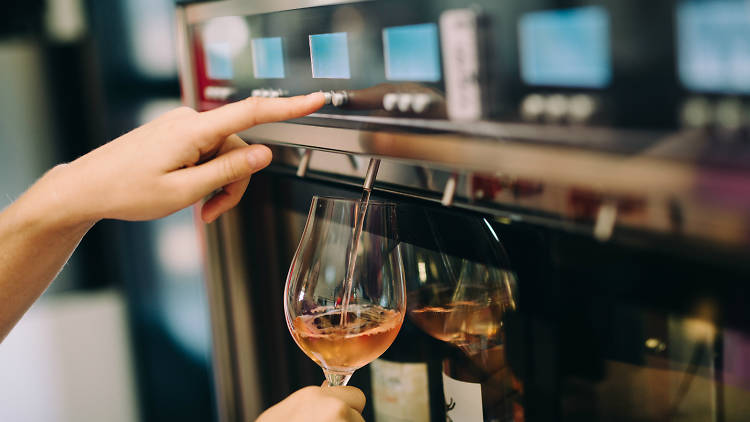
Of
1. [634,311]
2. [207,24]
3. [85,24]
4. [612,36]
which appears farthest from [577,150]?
[85,24]

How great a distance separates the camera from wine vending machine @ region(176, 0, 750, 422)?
1.10 feet

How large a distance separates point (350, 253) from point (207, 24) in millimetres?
345

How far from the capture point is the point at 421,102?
48cm

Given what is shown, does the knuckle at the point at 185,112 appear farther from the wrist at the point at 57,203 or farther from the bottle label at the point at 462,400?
the bottle label at the point at 462,400

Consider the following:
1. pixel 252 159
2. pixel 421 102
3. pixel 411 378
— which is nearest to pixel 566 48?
pixel 421 102

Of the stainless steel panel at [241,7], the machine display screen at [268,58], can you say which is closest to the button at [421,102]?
the stainless steel panel at [241,7]

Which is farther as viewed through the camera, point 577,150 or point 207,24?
point 207,24

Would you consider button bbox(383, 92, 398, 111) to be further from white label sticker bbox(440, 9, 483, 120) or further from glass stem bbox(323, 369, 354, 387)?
glass stem bbox(323, 369, 354, 387)

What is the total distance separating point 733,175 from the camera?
317 millimetres

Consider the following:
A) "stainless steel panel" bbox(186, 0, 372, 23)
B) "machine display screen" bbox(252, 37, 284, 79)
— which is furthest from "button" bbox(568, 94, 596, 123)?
"machine display screen" bbox(252, 37, 284, 79)

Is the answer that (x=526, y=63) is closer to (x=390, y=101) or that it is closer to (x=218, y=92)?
(x=390, y=101)

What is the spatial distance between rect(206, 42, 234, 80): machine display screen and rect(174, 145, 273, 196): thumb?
0.15 metres

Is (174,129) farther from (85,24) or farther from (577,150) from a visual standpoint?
(85,24)

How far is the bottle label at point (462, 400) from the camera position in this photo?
661 mm
